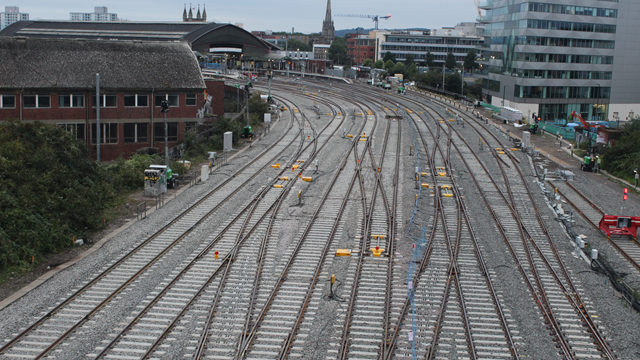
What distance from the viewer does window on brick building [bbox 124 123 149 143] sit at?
44.0m

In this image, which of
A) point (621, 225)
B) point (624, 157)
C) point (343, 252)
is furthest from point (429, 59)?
point (343, 252)

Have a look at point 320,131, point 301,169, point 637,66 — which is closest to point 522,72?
point 637,66

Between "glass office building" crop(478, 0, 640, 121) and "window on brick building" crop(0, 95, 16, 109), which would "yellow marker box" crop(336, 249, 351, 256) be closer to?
"window on brick building" crop(0, 95, 16, 109)

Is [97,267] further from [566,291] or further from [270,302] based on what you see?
[566,291]

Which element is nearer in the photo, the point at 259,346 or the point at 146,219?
the point at 259,346

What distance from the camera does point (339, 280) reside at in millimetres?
20234

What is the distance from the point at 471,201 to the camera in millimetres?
31281

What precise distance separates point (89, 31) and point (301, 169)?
8048 centimetres

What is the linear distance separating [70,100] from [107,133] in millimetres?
3220

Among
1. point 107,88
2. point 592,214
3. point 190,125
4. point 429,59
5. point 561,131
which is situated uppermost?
point 429,59

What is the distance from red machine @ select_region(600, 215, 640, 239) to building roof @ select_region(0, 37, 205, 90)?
2935cm

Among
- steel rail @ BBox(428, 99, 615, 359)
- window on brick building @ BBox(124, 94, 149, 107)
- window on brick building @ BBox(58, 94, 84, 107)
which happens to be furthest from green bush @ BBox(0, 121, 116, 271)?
steel rail @ BBox(428, 99, 615, 359)

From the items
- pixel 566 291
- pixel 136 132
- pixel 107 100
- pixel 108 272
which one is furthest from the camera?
pixel 136 132

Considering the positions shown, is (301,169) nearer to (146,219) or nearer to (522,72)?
(146,219)
